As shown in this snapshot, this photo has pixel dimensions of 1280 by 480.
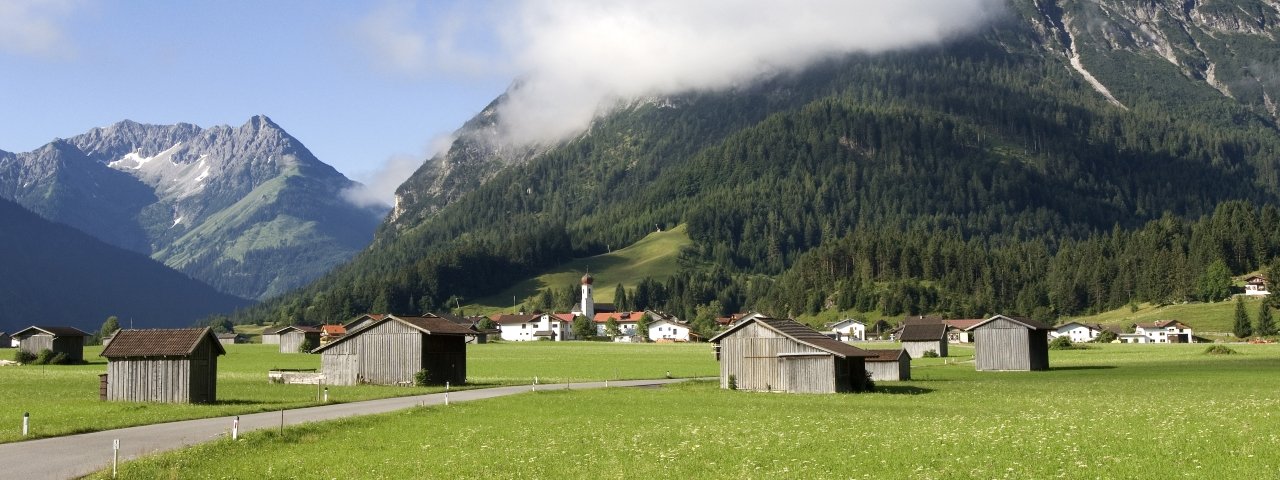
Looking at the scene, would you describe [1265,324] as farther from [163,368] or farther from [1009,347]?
[163,368]

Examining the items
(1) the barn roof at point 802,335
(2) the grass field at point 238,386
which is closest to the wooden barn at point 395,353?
(2) the grass field at point 238,386

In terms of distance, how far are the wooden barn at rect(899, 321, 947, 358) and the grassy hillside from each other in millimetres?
60416

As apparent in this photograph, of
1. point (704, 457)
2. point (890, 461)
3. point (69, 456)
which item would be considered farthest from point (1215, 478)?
point (69, 456)

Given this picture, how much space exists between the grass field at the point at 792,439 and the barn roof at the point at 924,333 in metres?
67.1

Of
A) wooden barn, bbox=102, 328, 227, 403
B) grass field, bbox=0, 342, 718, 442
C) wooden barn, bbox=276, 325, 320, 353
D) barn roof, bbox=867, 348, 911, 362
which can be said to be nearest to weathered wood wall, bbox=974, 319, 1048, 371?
barn roof, bbox=867, 348, 911, 362

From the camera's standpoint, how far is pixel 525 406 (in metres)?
54.2

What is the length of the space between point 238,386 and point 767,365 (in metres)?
33.3

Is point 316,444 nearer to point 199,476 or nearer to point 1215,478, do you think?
point 199,476

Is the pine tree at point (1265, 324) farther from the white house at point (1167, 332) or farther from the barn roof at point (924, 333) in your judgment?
the barn roof at point (924, 333)

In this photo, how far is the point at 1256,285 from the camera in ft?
609

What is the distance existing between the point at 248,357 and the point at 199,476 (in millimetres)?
104020

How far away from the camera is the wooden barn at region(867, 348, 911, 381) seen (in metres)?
83.2

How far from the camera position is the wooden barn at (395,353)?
76250 millimetres

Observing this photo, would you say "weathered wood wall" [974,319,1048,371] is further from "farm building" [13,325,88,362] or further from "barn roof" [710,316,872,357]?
"farm building" [13,325,88,362]
